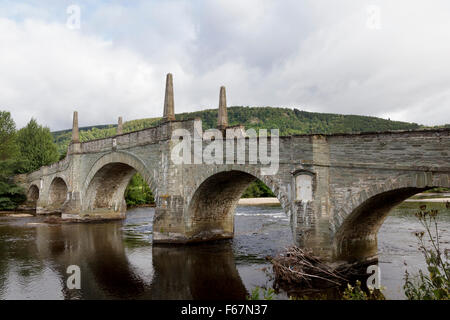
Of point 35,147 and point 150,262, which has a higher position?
point 35,147

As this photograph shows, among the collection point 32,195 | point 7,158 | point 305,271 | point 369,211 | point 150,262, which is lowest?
point 150,262

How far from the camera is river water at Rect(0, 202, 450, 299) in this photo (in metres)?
10.9

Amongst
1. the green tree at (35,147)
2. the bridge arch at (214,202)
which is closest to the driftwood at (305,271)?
the bridge arch at (214,202)

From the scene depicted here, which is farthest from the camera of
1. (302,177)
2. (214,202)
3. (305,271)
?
(214,202)

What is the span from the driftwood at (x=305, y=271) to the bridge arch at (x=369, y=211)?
25.4 inches

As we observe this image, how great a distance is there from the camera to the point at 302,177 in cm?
1166

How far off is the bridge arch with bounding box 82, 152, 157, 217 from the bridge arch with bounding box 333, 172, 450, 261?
52.4 feet

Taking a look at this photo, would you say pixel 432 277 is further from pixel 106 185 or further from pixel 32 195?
pixel 32 195

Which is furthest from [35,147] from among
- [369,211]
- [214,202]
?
[369,211]

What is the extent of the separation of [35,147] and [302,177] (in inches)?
1717

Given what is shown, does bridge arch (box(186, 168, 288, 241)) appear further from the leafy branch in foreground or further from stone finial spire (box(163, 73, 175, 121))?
the leafy branch in foreground

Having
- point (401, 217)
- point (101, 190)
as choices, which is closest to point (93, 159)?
point (101, 190)

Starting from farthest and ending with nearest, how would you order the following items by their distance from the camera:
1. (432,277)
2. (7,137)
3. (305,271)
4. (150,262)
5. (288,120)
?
(288,120), (7,137), (150,262), (305,271), (432,277)

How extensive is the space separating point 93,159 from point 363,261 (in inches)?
812
